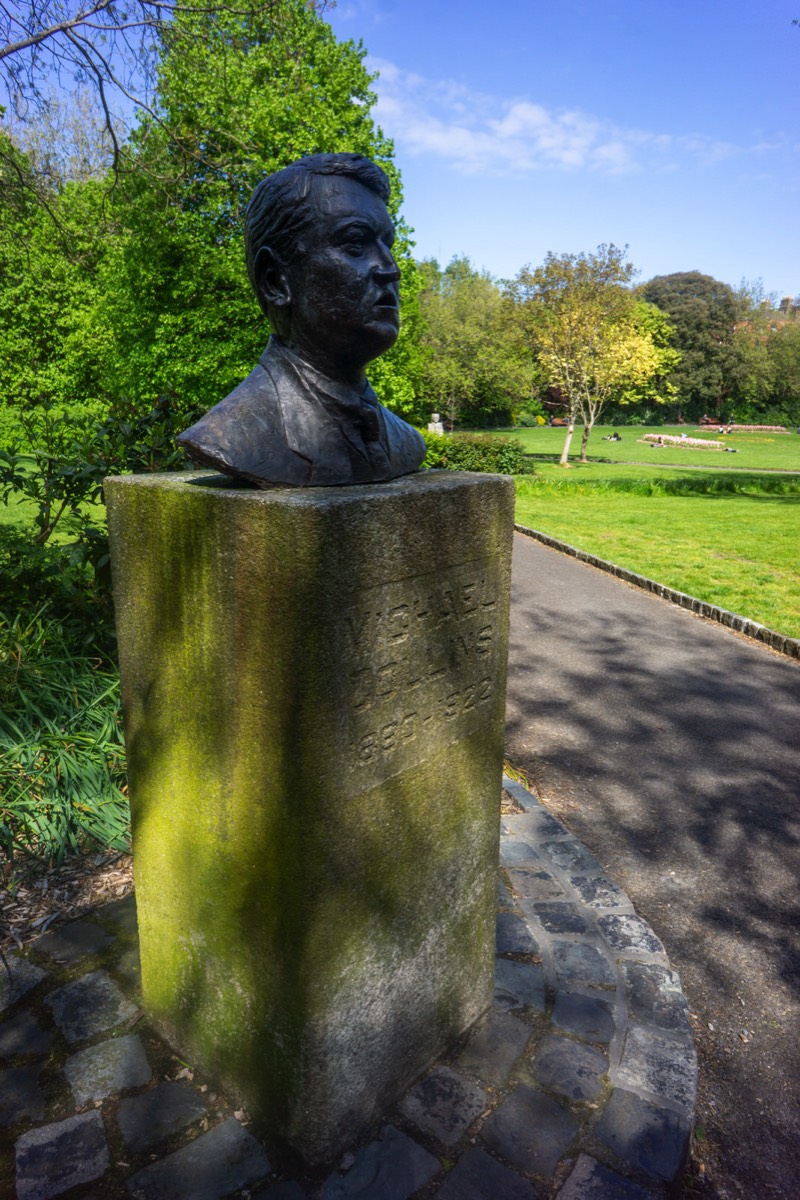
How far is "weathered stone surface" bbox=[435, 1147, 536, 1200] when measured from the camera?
2.21 meters

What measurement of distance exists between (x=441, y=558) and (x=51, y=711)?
339 centimetres

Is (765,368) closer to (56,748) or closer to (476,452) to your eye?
(476,452)

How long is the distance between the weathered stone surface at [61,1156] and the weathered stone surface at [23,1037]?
37cm

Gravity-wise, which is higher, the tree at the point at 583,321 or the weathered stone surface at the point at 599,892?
the tree at the point at 583,321

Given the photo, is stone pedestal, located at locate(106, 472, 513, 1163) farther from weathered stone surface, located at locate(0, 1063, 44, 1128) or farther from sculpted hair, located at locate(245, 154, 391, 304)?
sculpted hair, located at locate(245, 154, 391, 304)

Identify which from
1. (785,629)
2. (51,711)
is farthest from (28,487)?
(785,629)

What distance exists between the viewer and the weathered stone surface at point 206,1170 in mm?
2193

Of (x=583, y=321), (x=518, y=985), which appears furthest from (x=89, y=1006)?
(x=583, y=321)

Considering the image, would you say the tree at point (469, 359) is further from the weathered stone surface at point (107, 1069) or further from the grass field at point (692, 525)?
the weathered stone surface at point (107, 1069)

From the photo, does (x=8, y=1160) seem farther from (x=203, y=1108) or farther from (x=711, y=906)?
(x=711, y=906)

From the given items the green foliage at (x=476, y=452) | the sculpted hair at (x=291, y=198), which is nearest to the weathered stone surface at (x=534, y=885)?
the sculpted hair at (x=291, y=198)

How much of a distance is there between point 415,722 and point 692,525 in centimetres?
1437

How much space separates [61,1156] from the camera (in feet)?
7.55

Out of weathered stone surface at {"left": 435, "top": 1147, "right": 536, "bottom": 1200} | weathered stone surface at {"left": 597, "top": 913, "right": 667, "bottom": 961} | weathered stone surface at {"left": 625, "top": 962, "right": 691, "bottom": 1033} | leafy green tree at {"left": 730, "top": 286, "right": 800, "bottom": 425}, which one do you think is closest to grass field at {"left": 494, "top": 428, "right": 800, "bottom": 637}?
weathered stone surface at {"left": 597, "top": 913, "right": 667, "bottom": 961}
